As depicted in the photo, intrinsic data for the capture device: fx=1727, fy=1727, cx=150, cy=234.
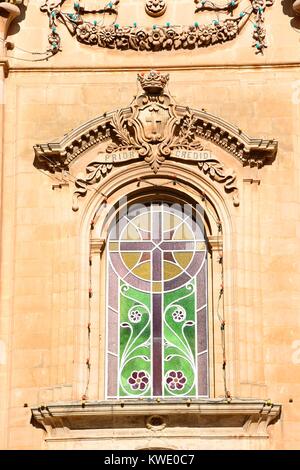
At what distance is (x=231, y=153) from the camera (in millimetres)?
24453

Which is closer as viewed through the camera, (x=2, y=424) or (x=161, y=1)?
(x=2, y=424)

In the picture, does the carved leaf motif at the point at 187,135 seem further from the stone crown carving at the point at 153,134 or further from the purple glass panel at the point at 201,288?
the purple glass panel at the point at 201,288

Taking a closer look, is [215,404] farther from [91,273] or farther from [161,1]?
[161,1]

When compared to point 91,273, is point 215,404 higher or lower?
lower

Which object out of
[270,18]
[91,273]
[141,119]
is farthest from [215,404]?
[270,18]

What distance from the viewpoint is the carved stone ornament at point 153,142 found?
24.3 meters

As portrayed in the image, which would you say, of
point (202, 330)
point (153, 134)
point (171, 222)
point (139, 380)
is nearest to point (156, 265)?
point (171, 222)

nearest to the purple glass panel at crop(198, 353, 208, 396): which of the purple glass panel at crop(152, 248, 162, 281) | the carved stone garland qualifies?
the purple glass panel at crop(152, 248, 162, 281)

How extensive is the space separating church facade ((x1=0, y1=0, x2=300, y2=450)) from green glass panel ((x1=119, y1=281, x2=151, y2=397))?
20 millimetres

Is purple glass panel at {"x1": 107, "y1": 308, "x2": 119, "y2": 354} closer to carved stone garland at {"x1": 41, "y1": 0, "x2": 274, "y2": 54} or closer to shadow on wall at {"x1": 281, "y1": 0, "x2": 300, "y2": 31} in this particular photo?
carved stone garland at {"x1": 41, "y1": 0, "x2": 274, "y2": 54}

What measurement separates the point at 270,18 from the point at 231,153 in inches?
87.6

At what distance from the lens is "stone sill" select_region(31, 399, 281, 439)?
75.0ft
